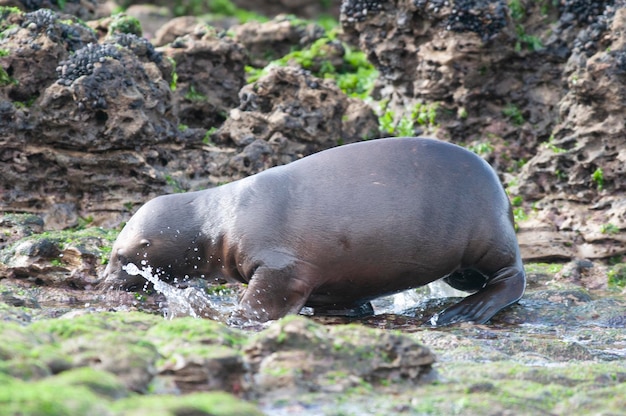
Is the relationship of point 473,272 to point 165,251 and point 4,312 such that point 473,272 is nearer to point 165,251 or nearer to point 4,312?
point 165,251

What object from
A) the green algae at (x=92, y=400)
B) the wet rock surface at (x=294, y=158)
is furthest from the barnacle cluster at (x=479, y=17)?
the green algae at (x=92, y=400)

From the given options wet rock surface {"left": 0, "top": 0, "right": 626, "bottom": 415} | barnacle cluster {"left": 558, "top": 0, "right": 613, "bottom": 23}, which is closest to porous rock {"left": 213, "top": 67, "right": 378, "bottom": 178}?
wet rock surface {"left": 0, "top": 0, "right": 626, "bottom": 415}

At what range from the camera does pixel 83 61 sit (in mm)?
9719

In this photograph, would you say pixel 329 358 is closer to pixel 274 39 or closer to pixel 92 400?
pixel 92 400

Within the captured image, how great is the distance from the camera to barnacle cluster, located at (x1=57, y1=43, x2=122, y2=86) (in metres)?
9.66

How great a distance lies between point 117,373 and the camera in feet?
13.5

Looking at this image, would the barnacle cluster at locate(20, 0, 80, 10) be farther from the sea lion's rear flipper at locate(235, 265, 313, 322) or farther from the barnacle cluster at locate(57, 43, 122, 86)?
the sea lion's rear flipper at locate(235, 265, 313, 322)

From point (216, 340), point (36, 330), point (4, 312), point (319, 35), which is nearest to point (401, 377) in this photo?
point (216, 340)

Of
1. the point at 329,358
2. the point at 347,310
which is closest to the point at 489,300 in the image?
the point at 347,310

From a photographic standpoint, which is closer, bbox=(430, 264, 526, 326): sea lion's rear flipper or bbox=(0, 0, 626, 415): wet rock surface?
bbox=(0, 0, 626, 415): wet rock surface

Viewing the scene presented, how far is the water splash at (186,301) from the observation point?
23.7ft

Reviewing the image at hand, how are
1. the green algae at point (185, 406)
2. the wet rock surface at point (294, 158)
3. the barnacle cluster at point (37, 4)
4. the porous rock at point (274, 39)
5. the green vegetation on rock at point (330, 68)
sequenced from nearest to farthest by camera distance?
the green algae at point (185, 406), the wet rock surface at point (294, 158), the barnacle cluster at point (37, 4), the green vegetation on rock at point (330, 68), the porous rock at point (274, 39)

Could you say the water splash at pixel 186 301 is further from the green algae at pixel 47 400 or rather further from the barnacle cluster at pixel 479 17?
the barnacle cluster at pixel 479 17

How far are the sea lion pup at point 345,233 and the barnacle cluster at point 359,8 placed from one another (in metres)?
4.52
